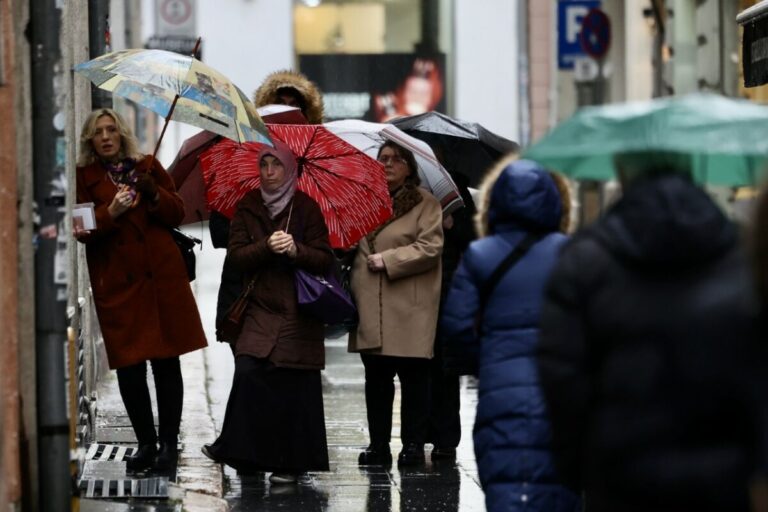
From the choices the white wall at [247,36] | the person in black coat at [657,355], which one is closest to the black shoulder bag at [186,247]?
the person in black coat at [657,355]

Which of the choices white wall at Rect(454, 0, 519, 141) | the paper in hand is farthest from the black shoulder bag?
white wall at Rect(454, 0, 519, 141)

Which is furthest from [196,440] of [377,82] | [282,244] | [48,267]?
A: [377,82]

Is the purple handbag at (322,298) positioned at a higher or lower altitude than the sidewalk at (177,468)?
higher

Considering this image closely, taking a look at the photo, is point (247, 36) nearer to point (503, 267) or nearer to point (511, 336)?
point (503, 267)

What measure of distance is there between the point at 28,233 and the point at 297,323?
224 cm

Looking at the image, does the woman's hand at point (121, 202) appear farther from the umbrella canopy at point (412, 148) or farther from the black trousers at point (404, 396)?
the black trousers at point (404, 396)

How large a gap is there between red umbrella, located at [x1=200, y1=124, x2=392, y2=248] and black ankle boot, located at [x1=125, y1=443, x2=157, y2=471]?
1.35m

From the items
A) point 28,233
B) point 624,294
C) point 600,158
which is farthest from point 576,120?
point 28,233

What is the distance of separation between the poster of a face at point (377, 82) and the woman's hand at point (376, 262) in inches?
810

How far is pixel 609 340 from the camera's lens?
14.3ft

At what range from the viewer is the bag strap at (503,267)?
660cm

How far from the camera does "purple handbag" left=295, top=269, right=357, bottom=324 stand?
9172 mm

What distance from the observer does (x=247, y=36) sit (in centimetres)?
3100

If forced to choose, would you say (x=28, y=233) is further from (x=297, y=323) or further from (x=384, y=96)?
(x=384, y=96)
